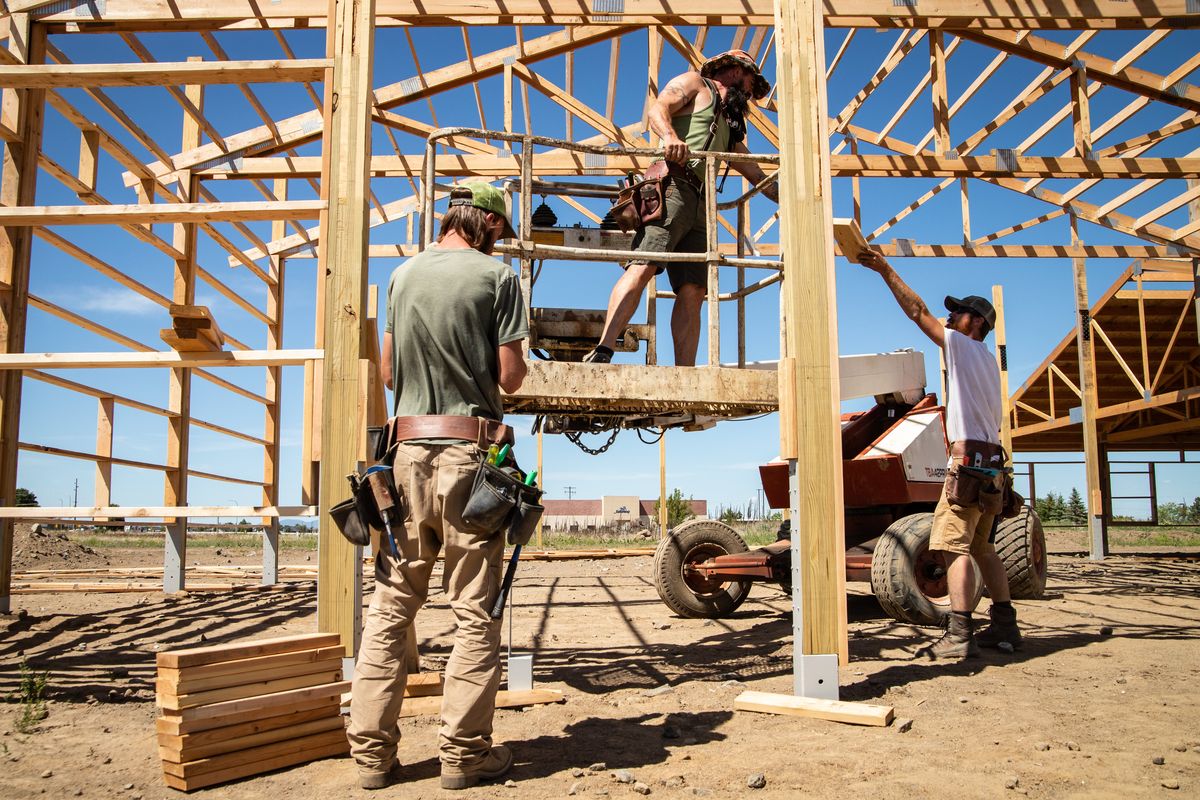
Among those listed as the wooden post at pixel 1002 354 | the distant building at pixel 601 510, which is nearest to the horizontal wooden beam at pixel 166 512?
the wooden post at pixel 1002 354

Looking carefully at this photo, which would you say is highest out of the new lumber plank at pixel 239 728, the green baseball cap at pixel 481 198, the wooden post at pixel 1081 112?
the wooden post at pixel 1081 112

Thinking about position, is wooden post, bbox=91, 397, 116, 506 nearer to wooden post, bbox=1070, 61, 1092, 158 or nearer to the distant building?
wooden post, bbox=1070, 61, 1092, 158

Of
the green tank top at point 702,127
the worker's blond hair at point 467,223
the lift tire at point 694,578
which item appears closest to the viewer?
the worker's blond hair at point 467,223

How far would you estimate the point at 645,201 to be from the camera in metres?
4.90

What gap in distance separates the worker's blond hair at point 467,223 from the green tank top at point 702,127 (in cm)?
203

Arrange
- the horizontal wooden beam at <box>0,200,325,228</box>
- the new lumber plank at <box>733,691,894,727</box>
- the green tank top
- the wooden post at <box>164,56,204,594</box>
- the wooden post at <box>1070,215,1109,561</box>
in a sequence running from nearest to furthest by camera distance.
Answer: the new lumber plank at <box>733,691,894,727</box>
the horizontal wooden beam at <box>0,200,325,228</box>
the green tank top
the wooden post at <box>164,56,204,594</box>
the wooden post at <box>1070,215,1109,561</box>

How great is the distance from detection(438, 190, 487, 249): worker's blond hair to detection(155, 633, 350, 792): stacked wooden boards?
5.50 ft

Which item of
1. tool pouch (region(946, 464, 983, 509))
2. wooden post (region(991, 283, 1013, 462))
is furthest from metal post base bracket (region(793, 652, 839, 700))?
wooden post (region(991, 283, 1013, 462))

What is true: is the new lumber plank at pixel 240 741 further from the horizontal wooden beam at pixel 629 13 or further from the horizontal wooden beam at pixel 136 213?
the horizontal wooden beam at pixel 629 13

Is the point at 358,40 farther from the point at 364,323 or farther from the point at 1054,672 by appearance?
the point at 1054,672

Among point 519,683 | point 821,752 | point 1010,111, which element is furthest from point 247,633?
point 1010,111

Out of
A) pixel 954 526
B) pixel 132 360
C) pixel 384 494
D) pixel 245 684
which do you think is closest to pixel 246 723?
pixel 245 684

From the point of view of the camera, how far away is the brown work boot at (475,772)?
2.80m

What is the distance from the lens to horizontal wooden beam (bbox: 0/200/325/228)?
4340 millimetres
